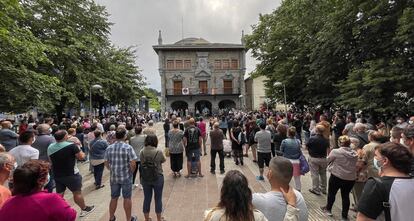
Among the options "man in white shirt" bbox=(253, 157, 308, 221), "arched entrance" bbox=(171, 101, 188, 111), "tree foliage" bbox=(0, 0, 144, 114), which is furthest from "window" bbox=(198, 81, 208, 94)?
"man in white shirt" bbox=(253, 157, 308, 221)

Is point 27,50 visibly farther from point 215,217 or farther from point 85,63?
point 215,217

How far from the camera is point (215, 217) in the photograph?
244cm

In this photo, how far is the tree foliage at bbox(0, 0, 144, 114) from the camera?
15195 millimetres

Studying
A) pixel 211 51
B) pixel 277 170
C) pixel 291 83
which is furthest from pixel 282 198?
pixel 211 51

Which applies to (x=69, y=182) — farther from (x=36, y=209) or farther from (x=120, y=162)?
(x=36, y=209)

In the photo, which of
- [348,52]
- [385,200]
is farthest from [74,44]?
[385,200]

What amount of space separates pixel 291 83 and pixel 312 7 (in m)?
4.85

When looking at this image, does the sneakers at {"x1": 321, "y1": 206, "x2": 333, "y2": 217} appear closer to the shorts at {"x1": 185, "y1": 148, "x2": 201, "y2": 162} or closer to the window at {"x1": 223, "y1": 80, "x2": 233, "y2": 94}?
the shorts at {"x1": 185, "y1": 148, "x2": 201, "y2": 162}

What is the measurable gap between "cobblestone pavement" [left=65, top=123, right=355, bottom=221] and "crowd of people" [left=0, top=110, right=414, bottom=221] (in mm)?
253

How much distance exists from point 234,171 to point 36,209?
158 centimetres

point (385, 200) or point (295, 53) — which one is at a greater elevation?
point (295, 53)

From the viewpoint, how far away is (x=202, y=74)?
178 feet

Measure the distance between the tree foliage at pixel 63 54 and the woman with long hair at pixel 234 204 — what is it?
45.8 ft

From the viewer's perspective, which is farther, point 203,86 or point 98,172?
point 203,86
